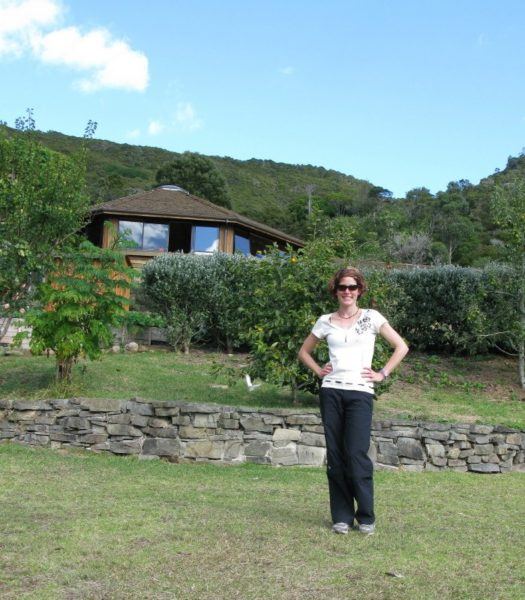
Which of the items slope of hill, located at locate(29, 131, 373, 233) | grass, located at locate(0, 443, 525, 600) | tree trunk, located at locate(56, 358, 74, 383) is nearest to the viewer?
grass, located at locate(0, 443, 525, 600)

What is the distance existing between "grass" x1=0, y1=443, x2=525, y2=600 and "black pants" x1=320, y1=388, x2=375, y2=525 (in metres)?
0.20

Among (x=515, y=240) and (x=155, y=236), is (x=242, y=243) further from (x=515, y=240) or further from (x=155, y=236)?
(x=515, y=240)

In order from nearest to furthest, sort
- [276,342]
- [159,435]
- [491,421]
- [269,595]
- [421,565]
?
[269,595]
[421,565]
[159,435]
[276,342]
[491,421]

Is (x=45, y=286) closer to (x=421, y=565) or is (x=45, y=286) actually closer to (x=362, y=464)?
(x=362, y=464)

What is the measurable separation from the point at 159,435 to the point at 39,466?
1372 mm

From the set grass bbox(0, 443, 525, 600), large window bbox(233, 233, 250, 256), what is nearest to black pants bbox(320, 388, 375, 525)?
grass bbox(0, 443, 525, 600)

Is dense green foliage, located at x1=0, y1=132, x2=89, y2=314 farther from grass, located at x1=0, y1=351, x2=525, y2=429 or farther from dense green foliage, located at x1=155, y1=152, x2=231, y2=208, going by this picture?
dense green foliage, located at x1=155, y1=152, x2=231, y2=208

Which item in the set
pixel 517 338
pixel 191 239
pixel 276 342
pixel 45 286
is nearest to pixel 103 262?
pixel 45 286

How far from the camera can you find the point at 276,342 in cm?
960

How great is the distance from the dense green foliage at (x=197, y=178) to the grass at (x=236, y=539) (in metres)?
47.3

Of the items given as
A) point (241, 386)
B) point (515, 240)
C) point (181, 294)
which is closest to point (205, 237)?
point (181, 294)

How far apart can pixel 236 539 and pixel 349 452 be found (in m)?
0.94

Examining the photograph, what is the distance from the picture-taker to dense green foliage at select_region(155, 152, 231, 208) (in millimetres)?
53688

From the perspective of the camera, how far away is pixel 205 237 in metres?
26.3
